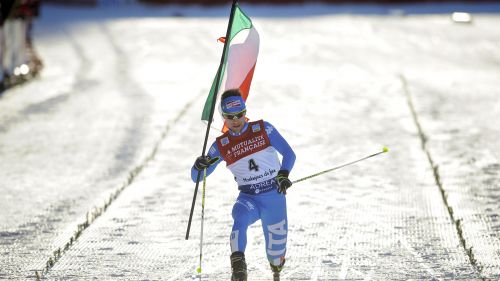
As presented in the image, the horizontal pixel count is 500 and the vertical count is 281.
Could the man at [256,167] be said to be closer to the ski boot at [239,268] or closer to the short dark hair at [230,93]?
the short dark hair at [230,93]

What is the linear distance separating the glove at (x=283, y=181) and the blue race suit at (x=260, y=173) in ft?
0.29

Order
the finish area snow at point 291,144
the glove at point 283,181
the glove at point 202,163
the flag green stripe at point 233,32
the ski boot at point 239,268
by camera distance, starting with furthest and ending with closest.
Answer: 1. the finish area snow at point 291,144
2. the flag green stripe at point 233,32
3. the glove at point 202,163
4. the glove at point 283,181
5. the ski boot at point 239,268

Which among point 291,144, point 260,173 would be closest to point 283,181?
point 260,173

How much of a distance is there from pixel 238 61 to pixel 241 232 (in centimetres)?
170

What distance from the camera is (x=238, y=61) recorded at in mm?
7902

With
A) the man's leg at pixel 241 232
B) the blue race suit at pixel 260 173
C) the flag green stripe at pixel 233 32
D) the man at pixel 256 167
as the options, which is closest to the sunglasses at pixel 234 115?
the man at pixel 256 167

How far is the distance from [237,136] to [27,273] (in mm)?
2315

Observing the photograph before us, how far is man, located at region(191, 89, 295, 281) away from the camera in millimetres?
7094

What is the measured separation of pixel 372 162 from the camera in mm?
13195

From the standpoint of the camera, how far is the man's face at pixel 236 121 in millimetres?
7098

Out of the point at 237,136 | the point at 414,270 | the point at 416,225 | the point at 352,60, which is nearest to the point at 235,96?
the point at 237,136

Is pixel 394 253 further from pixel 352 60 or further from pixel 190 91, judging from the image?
pixel 352 60

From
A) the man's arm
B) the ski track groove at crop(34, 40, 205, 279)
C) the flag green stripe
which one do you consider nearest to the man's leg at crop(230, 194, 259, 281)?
the man's arm

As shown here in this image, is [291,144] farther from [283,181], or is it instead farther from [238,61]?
[283,181]
